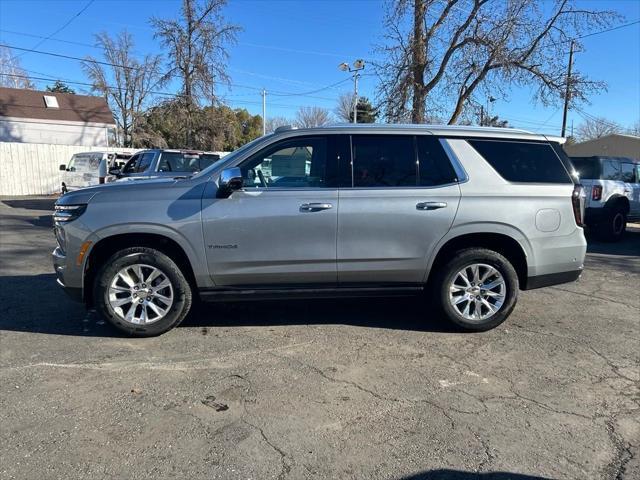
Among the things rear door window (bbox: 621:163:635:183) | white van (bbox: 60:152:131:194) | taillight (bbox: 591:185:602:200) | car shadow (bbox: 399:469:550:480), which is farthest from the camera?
white van (bbox: 60:152:131:194)

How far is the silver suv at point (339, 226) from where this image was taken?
4.60 m

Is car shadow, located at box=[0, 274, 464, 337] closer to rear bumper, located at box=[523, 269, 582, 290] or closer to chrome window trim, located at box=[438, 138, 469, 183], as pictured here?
rear bumper, located at box=[523, 269, 582, 290]

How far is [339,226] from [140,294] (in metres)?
1.99

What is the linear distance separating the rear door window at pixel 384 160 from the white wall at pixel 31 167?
874 inches

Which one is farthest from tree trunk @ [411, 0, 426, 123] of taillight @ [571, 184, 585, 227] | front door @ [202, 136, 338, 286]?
front door @ [202, 136, 338, 286]

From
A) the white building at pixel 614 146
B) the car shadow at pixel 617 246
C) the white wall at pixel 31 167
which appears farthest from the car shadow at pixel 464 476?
the white building at pixel 614 146

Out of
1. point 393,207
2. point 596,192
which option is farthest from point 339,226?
point 596,192

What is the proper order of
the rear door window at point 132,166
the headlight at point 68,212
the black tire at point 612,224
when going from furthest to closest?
the rear door window at point 132,166, the black tire at point 612,224, the headlight at point 68,212

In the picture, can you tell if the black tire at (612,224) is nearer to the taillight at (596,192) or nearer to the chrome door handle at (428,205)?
the taillight at (596,192)

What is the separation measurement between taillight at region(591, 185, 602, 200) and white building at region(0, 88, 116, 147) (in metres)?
36.5

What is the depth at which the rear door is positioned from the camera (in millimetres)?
4730

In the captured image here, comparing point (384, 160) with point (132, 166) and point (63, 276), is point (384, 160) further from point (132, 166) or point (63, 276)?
point (132, 166)

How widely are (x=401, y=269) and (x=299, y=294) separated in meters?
1.03

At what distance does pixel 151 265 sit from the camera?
464 cm
